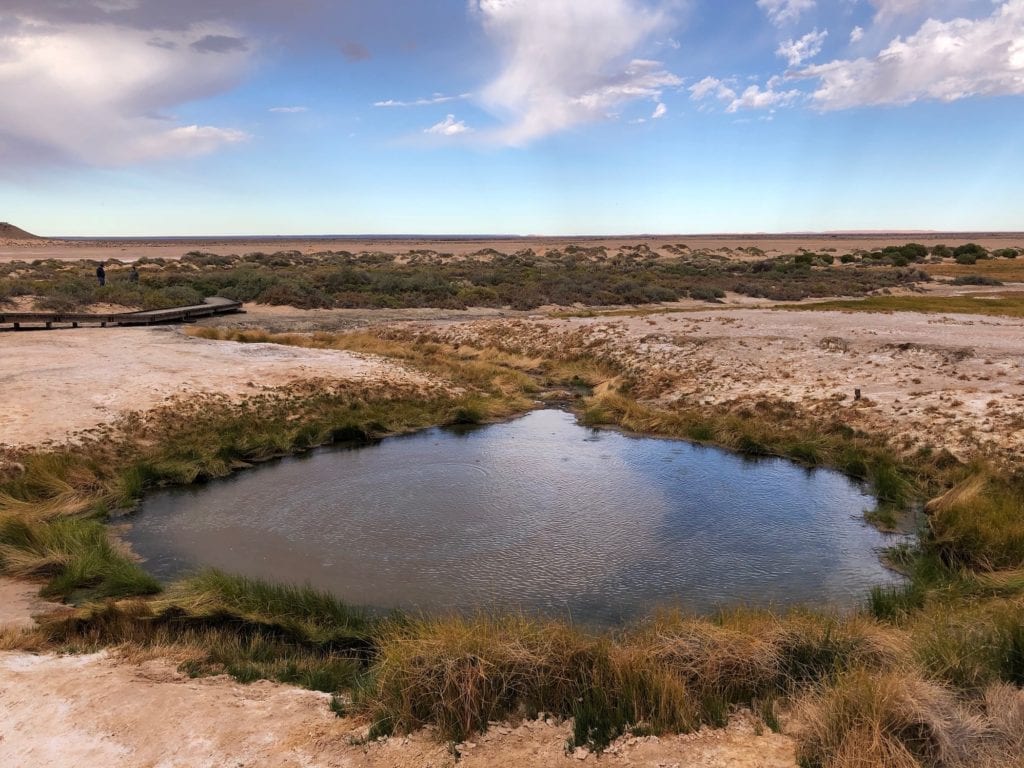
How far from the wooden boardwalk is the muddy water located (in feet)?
67.7

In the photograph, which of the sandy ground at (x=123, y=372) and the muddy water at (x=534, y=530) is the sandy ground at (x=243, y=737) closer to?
the muddy water at (x=534, y=530)

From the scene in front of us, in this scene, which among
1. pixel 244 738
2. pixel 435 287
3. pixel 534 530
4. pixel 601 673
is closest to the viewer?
pixel 244 738

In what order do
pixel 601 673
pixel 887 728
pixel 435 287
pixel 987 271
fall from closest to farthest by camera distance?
pixel 887 728 → pixel 601 673 → pixel 435 287 → pixel 987 271

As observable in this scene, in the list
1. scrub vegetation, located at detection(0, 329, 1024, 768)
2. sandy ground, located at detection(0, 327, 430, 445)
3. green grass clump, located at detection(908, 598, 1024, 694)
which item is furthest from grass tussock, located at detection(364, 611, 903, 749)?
sandy ground, located at detection(0, 327, 430, 445)

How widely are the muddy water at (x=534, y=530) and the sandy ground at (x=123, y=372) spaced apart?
4.41 metres

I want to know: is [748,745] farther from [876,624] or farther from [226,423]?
[226,423]

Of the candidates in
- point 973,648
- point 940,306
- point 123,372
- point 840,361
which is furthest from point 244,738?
point 940,306

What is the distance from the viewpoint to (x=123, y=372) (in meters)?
20.4

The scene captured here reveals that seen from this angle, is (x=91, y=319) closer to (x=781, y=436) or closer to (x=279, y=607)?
(x=279, y=607)

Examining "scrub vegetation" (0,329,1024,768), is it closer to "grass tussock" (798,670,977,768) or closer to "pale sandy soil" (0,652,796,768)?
"grass tussock" (798,670,977,768)

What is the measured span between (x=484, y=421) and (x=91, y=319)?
21713 millimetres

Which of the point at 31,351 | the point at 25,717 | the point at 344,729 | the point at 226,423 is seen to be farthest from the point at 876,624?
the point at 31,351

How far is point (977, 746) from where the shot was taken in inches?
208

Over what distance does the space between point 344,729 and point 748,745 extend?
3.36 m
